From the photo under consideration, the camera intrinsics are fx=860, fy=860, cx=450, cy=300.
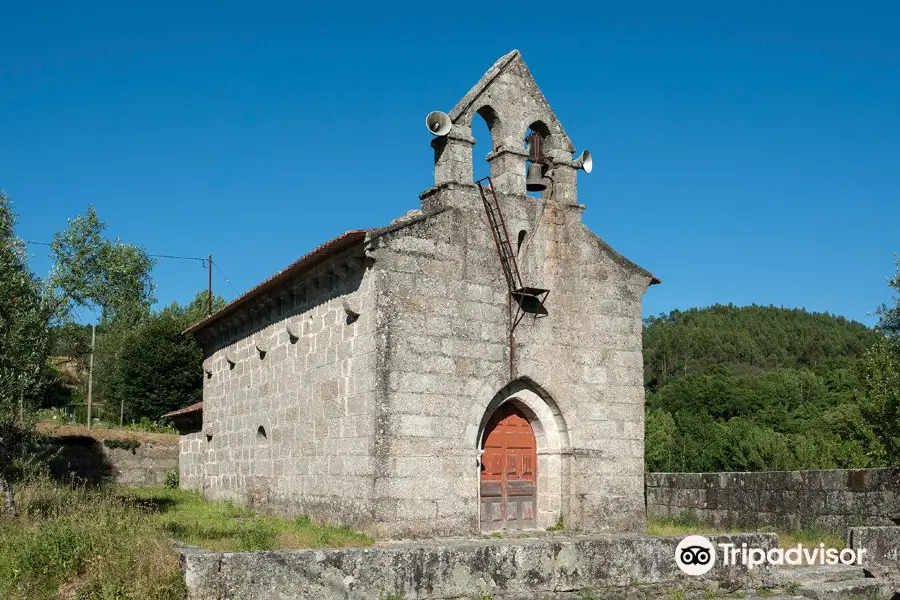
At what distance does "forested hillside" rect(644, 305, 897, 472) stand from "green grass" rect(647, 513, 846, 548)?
536cm

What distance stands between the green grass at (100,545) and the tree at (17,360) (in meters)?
0.71

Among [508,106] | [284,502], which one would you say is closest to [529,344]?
[508,106]

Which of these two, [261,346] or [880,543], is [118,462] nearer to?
[261,346]

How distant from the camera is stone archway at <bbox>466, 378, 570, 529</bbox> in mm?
14219

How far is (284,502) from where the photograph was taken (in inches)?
608

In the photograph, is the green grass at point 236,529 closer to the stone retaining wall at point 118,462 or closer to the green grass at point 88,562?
the green grass at point 88,562

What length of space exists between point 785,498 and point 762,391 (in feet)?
134

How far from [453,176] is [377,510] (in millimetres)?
5347

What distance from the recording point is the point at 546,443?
14477 mm

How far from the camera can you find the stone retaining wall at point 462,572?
7590 mm

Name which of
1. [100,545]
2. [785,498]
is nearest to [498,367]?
[785,498]

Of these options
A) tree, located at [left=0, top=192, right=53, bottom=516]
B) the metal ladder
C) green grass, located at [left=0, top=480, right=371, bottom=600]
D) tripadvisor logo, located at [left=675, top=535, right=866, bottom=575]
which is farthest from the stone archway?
tree, located at [left=0, top=192, right=53, bottom=516]

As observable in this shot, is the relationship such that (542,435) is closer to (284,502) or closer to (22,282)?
(284,502)

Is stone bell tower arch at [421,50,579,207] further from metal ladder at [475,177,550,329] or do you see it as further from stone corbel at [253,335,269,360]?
stone corbel at [253,335,269,360]
